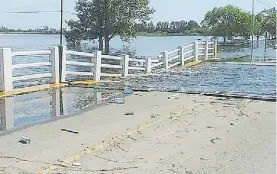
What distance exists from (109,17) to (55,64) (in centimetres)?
3319

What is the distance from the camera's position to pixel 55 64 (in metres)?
14.9

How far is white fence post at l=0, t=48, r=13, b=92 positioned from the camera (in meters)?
12.6

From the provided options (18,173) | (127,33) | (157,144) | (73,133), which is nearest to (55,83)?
(73,133)

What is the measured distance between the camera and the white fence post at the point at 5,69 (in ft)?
41.5

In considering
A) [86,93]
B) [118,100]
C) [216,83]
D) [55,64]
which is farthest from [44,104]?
[216,83]

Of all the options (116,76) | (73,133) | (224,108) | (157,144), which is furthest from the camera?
(116,76)

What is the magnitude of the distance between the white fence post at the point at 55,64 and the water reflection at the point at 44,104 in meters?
0.94

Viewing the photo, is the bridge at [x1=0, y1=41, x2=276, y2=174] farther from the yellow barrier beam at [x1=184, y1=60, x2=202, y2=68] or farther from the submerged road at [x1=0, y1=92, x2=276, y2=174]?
the yellow barrier beam at [x1=184, y1=60, x2=202, y2=68]

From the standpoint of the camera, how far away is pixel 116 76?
1870 centimetres

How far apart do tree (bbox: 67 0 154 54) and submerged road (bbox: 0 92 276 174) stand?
37204 mm

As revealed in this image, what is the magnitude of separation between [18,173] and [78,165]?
2.54 ft

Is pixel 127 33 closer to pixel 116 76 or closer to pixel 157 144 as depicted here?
pixel 116 76

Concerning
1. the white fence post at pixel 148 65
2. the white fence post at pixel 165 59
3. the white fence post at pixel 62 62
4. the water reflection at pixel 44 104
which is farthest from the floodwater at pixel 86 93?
the white fence post at pixel 165 59

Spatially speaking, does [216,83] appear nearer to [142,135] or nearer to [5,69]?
[5,69]
